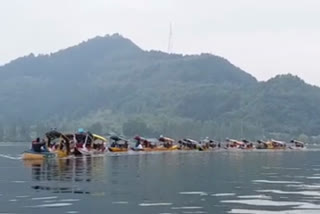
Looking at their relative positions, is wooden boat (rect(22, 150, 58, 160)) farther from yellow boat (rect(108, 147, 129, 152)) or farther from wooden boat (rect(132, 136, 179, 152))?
wooden boat (rect(132, 136, 179, 152))

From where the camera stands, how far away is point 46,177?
151 feet

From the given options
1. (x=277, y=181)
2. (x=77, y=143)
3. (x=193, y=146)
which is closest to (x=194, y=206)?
(x=277, y=181)

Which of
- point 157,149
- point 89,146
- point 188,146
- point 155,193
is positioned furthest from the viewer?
point 188,146

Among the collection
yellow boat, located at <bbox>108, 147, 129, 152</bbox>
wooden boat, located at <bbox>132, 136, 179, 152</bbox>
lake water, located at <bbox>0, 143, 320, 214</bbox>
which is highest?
wooden boat, located at <bbox>132, 136, 179, 152</bbox>

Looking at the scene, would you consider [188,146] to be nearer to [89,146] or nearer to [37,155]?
[89,146]

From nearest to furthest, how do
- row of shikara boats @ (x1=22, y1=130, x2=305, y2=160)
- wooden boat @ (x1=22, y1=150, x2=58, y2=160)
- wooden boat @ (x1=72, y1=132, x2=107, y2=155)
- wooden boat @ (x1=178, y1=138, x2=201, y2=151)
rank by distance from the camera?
wooden boat @ (x1=22, y1=150, x2=58, y2=160), row of shikara boats @ (x1=22, y1=130, x2=305, y2=160), wooden boat @ (x1=72, y1=132, x2=107, y2=155), wooden boat @ (x1=178, y1=138, x2=201, y2=151)

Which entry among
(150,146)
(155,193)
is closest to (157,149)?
(150,146)

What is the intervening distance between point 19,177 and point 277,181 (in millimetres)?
15948

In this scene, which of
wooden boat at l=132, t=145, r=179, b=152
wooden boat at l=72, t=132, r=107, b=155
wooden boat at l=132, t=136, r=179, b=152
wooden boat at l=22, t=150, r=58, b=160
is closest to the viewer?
wooden boat at l=22, t=150, r=58, b=160

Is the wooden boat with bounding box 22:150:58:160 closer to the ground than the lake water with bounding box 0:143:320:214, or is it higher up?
higher up

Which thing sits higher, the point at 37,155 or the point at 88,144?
the point at 88,144

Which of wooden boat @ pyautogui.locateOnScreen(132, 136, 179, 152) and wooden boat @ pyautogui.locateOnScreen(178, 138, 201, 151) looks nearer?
wooden boat @ pyautogui.locateOnScreen(132, 136, 179, 152)

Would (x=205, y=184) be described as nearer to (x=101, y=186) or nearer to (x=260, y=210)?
(x=101, y=186)

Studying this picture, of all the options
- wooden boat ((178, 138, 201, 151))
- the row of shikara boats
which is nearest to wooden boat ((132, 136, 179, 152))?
the row of shikara boats
